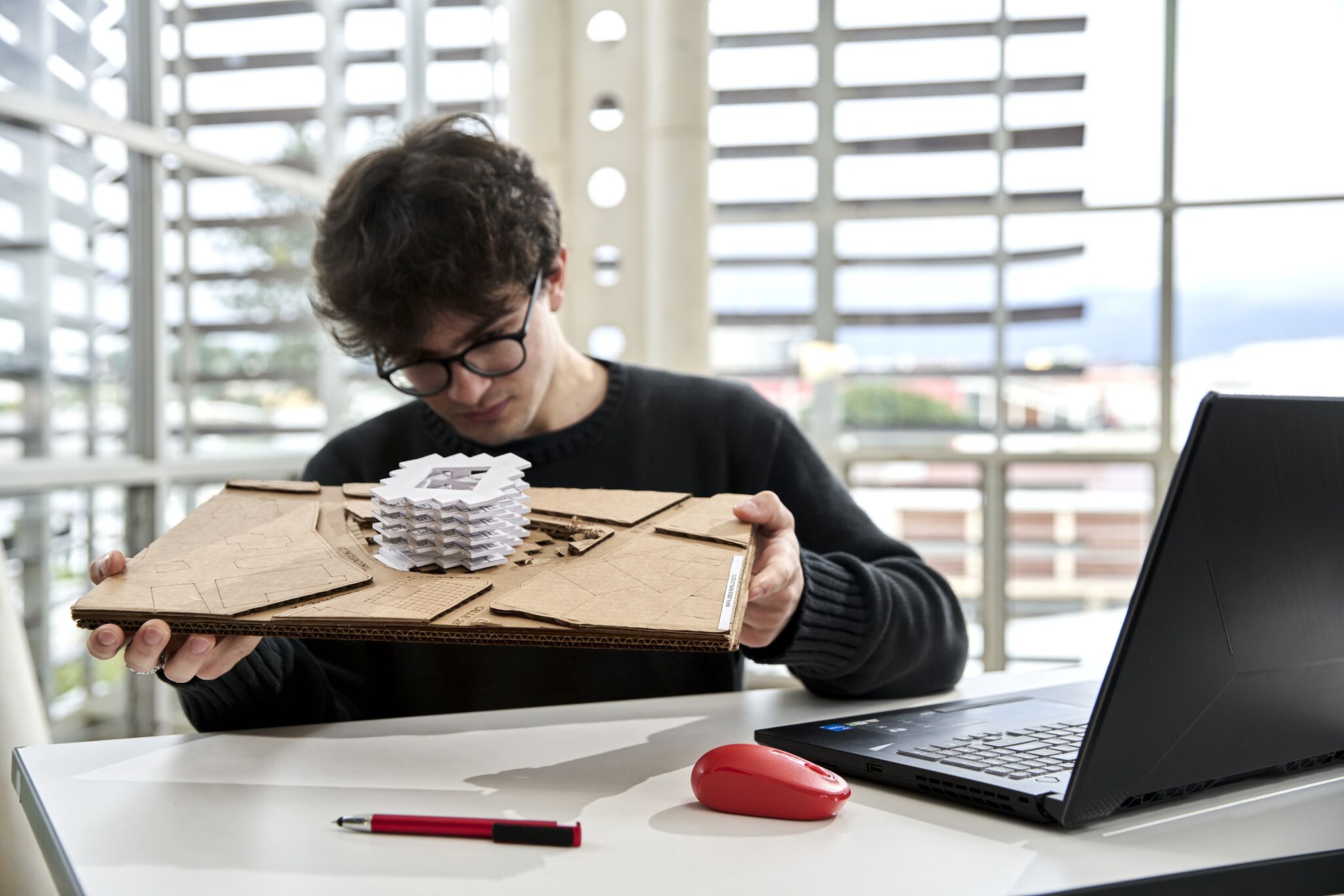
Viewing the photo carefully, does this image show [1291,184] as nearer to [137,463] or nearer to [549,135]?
[549,135]

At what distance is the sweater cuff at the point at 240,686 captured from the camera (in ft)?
3.11

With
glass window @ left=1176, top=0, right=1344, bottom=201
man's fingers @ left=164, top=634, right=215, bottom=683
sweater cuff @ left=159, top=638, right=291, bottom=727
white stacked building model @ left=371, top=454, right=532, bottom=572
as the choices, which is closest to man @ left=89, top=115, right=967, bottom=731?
sweater cuff @ left=159, top=638, right=291, bottom=727

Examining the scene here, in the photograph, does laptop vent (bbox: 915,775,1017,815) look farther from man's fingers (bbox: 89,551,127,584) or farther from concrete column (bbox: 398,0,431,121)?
concrete column (bbox: 398,0,431,121)

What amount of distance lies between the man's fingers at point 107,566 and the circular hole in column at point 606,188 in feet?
7.58

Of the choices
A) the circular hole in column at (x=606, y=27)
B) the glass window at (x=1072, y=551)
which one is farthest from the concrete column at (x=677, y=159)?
the glass window at (x=1072, y=551)

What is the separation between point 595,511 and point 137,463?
58.2 inches

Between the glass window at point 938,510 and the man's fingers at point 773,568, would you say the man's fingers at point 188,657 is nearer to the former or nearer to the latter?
the man's fingers at point 773,568

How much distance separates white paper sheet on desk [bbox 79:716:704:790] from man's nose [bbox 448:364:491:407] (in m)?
0.46

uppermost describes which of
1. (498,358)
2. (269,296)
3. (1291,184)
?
(1291,184)

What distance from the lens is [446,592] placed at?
79 cm

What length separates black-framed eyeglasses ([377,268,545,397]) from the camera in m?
1.27

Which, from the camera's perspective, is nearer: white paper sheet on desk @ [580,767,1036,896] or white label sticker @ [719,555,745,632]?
white paper sheet on desk @ [580,767,1036,896]

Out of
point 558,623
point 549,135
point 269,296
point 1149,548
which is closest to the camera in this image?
point 1149,548

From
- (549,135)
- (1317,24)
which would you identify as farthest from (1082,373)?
(549,135)
